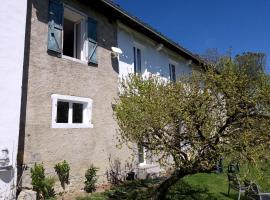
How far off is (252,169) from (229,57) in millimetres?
2968

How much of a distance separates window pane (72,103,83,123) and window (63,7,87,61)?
162 cm

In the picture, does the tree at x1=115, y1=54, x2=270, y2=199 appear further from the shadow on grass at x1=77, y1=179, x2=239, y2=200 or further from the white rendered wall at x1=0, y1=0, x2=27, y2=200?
the white rendered wall at x1=0, y1=0, x2=27, y2=200

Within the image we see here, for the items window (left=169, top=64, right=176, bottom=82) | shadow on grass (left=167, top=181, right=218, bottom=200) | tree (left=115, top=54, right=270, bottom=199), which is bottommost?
shadow on grass (left=167, top=181, right=218, bottom=200)

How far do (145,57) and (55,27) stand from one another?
569 cm

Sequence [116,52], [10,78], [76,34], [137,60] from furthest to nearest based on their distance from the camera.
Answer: [137,60], [116,52], [76,34], [10,78]

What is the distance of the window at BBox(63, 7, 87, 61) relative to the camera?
10109 millimetres

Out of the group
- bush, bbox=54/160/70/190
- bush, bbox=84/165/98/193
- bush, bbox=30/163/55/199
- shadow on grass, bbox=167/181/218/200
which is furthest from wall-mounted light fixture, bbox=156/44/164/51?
bush, bbox=30/163/55/199

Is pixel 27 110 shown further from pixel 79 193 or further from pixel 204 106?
pixel 204 106

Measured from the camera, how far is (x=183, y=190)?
9.57 metres

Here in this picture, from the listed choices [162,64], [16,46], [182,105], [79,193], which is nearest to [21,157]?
[79,193]

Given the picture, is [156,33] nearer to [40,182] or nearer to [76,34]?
[76,34]

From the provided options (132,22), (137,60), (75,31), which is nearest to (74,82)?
(75,31)

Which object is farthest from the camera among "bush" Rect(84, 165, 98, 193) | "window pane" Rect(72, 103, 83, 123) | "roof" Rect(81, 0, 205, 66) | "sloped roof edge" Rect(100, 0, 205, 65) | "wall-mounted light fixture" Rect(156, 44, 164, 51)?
"wall-mounted light fixture" Rect(156, 44, 164, 51)

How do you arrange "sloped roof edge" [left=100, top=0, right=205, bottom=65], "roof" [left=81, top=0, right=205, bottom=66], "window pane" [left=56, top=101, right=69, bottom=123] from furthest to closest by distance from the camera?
"sloped roof edge" [left=100, top=0, right=205, bottom=65] < "roof" [left=81, top=0, right=205, bottom=66] < "window pane" [left=56, top=101, right=69, bottom=123]
